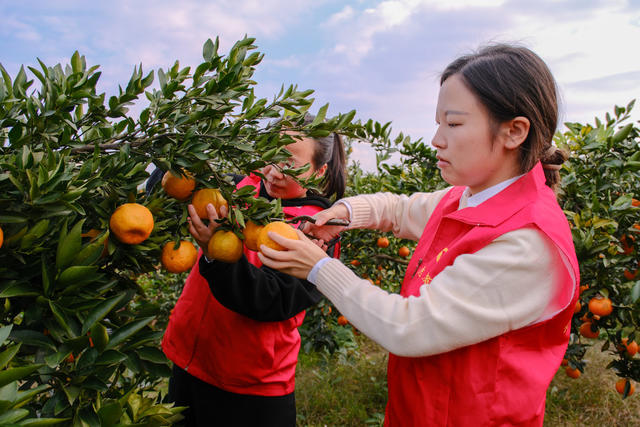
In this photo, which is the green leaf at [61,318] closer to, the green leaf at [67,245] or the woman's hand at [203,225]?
the green leaf at [67,245]

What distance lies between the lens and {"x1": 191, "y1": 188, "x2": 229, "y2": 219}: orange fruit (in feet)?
4.27

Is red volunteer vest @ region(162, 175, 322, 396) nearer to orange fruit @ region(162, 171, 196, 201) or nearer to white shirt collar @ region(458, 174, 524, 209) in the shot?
orange fruit @ region(162, 171, 196, 201)

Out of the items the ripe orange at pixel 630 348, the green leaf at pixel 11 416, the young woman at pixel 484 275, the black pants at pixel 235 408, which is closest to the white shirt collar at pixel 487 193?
the young woman at pixel 484 275

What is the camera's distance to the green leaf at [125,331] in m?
1.05

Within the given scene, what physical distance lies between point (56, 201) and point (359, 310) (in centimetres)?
76

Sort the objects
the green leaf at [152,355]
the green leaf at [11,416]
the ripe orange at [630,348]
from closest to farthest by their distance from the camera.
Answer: the green leaf at [11,416] → the green leaf at [152,355] → the ripe orange at [630,348]

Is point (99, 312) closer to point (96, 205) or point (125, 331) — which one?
point (125, 331)

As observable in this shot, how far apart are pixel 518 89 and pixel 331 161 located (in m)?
1.08

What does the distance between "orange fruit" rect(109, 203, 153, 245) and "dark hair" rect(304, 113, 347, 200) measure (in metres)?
0.95

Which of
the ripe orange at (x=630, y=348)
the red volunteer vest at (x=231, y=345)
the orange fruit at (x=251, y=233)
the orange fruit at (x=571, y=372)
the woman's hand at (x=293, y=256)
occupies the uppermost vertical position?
the orange fruit at (x=251, y=233)

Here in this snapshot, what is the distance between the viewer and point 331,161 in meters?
2.23

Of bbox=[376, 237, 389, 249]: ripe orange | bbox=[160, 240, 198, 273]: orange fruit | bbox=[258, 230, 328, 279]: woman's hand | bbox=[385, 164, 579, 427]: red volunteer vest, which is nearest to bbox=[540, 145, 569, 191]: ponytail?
bbox=[385, 164, 579, 427]: red volunteer vest

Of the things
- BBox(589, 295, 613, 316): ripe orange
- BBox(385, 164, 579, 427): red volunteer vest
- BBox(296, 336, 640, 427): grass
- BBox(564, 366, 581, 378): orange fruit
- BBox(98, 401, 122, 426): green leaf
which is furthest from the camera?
BBox(296, 336, 640, 427): grass

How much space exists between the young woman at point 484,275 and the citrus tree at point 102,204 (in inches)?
12.0
